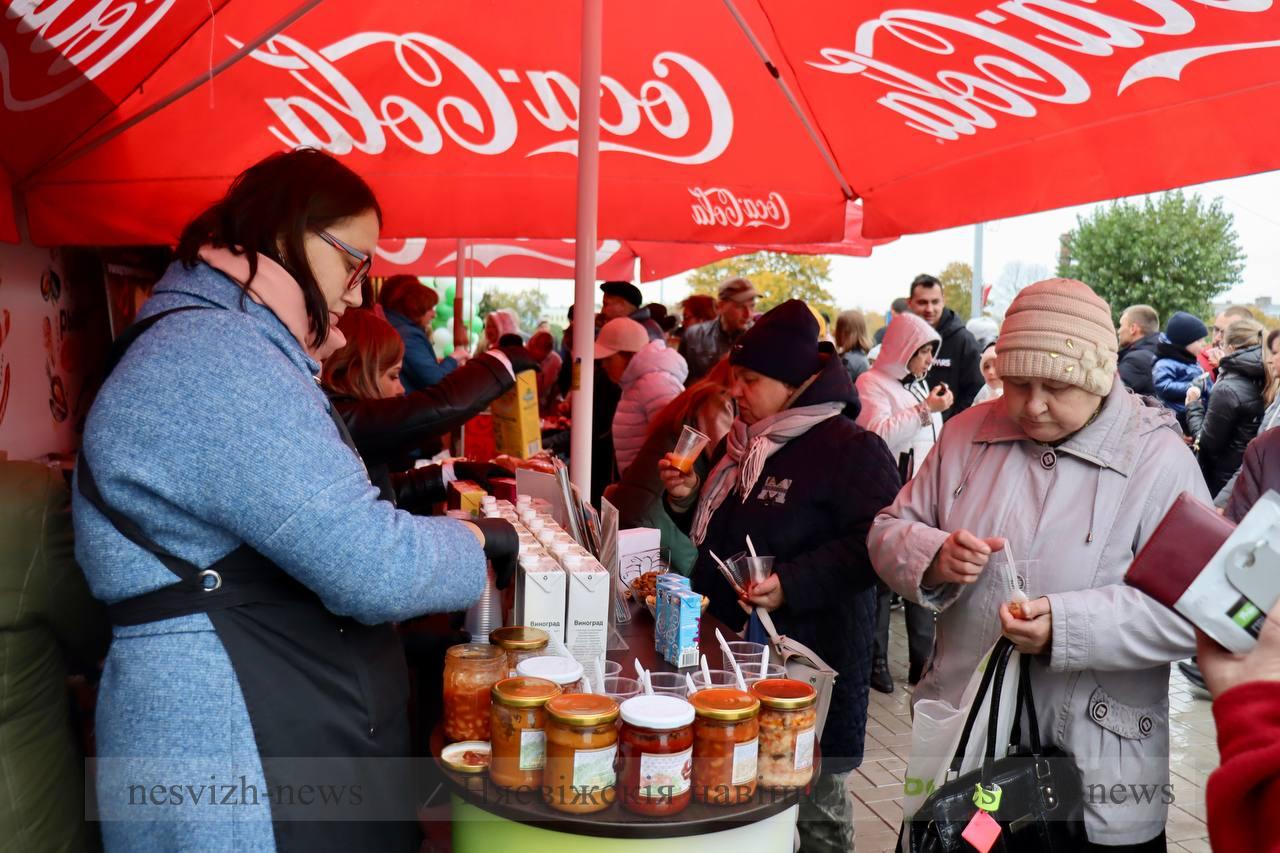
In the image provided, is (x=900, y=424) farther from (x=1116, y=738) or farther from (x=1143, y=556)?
(x=1143, y=556)

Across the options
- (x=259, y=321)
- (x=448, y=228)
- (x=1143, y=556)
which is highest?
(x=448, y=228)

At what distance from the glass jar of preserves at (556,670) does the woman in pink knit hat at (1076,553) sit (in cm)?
107

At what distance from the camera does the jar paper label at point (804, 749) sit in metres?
1.97

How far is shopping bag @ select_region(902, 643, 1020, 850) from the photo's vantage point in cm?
239

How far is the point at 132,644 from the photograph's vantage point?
1.73 metres

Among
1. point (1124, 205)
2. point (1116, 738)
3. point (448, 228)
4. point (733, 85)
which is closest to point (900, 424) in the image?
point (733, 85)

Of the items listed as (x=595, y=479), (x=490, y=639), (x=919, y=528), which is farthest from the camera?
(x=595, y=479)

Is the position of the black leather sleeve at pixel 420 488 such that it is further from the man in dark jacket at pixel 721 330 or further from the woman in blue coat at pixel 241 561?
the man in dark jacket at pixel 721 330

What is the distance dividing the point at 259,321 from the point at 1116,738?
218 cm

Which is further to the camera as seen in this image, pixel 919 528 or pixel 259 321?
pixel 919 528

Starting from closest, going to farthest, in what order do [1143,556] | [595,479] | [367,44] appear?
1. [1143,556]
2. [367,44]
3. [595,479]

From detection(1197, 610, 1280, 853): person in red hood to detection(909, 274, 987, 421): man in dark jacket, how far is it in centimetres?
637

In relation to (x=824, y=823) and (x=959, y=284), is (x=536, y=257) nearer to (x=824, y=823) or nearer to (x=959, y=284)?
(x=824, y=823)

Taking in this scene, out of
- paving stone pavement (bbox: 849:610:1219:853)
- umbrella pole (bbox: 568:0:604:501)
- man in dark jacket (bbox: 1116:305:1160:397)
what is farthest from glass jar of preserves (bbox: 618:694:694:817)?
man in dark jacket (bbox: 1116:305:1160:397)
